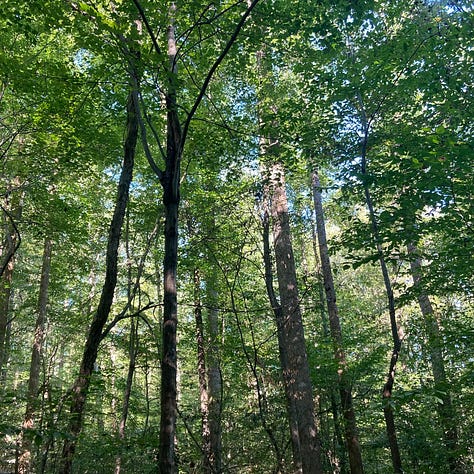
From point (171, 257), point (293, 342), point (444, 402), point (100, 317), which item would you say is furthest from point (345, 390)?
point (171, 257)

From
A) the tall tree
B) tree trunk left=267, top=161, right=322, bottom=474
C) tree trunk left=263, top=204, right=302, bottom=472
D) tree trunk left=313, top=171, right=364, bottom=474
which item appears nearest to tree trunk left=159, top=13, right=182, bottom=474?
the tall tree

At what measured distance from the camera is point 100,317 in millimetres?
5441

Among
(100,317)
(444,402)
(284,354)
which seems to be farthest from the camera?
(444,402)

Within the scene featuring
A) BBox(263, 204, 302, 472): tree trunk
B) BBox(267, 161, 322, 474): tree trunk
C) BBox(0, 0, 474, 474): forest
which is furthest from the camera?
BBox(267, 161, 322, 474): tree trunk

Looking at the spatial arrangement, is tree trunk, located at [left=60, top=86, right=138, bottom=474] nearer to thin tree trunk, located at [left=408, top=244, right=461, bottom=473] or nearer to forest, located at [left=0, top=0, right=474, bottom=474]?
forest, located at [left=0, top=0, right=474, bottom=474]

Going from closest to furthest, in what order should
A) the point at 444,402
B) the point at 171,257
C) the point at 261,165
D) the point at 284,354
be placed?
the point at 171,257 → the point at 284,354 → the point at 444,402 → the point at 261,165

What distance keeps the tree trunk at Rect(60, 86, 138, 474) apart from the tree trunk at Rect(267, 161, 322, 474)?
2839 millimetres

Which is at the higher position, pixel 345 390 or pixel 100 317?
pixel 100 317

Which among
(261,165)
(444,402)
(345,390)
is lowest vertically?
(444,402)

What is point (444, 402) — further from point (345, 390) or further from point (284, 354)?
point (284, 354)

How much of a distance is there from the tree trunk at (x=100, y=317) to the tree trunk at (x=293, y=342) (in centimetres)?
284

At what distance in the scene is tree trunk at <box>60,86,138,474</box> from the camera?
16.3 ft

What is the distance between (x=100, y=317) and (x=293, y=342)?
439 cm

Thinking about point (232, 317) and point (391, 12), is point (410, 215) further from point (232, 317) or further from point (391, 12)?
point (232, 317)
